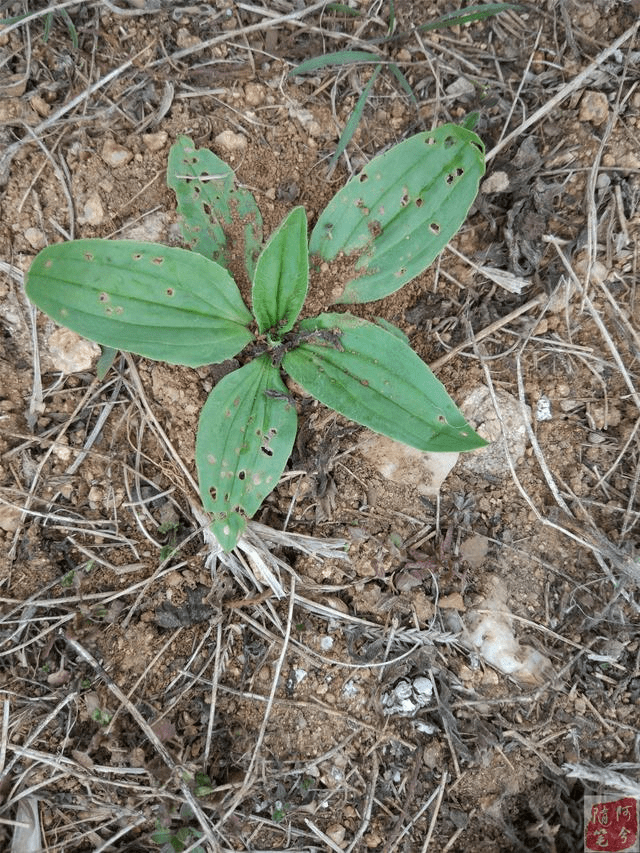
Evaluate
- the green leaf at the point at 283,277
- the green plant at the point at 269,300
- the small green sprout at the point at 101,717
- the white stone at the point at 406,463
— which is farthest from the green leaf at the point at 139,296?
the small green sprout at the point at 101,717

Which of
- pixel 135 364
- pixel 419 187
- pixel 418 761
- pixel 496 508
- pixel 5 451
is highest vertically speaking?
pixel 419 187

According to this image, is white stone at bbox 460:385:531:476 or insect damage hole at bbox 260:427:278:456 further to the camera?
white stone at bbox 460:385:531:476

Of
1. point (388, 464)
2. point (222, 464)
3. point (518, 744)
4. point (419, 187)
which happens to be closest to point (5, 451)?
point (222, 464)

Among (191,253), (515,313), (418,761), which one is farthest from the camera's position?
(515,313)

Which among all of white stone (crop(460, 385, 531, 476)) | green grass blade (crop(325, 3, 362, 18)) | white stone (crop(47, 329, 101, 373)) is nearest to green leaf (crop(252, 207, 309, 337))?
white stone (crop(47, 329, 101, 373))

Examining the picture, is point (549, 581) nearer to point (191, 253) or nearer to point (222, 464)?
point (222, 464)

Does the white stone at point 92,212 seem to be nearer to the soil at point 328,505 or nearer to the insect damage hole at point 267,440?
the soil at point 328,505

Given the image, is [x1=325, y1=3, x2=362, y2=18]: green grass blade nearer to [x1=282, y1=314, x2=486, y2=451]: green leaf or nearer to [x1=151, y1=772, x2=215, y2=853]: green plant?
[x1=282, y1=314, x2=486, y2=451]: green leaf
